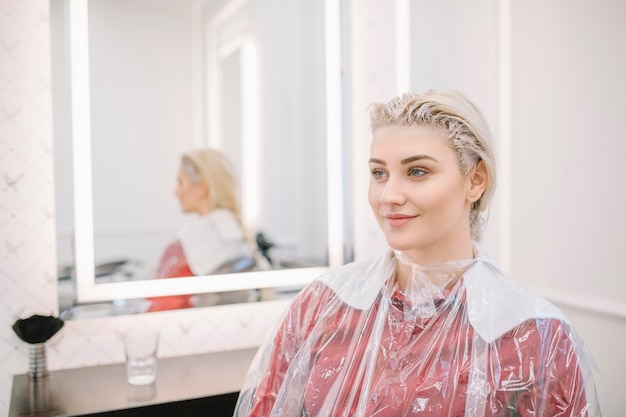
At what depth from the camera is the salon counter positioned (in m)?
1.34

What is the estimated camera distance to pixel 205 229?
1744 mm

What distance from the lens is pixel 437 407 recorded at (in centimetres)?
109

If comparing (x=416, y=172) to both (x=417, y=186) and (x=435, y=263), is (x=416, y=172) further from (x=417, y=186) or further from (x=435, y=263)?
(x=435, y=263)

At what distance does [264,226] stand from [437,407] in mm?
884

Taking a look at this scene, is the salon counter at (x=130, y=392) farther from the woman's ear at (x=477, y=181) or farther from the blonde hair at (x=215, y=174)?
the woman's ear at (x=477, y=181)

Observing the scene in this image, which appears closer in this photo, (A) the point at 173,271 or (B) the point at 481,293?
(B) the point at 481,293

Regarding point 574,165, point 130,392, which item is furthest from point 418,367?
point 574,165

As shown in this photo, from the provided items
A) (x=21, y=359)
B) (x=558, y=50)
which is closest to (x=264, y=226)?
(x=21, y=359)

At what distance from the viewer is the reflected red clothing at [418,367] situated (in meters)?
1.10

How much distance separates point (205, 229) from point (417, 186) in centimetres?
79

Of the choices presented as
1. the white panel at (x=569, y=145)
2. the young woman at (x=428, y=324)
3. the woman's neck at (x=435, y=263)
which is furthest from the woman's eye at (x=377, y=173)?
the white panel at (x=569, y=145)

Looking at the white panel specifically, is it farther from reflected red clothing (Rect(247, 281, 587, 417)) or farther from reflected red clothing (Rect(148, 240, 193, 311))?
reflected red clothing (Rect(148, 240, 193, 311))

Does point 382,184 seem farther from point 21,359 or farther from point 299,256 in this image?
point 21,359

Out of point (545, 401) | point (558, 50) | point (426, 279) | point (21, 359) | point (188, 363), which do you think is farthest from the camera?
point (558, 50)
